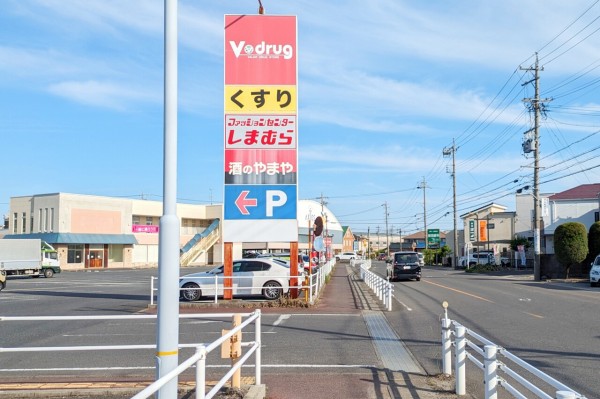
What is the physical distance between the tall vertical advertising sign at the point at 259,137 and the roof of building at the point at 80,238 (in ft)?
146

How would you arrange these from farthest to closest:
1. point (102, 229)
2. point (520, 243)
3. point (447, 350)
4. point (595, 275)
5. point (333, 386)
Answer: point (520, 243), point (102, 229), point (595, 275), point (447, 350), point (333, 386)

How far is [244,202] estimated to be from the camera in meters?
21.6

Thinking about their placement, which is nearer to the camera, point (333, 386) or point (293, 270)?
point (333, 386)

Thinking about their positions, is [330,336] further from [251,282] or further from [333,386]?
[251,282]

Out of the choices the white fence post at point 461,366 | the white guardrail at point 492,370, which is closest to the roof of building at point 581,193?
the white guardrail at point 492,370

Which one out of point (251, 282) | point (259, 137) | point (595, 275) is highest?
point (259, 137)

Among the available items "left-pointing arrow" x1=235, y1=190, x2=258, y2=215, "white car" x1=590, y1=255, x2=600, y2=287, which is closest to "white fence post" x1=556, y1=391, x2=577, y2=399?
"left-pointing arrow" x1=235, y1=190, x2=258, y2=215

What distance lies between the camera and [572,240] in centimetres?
4034

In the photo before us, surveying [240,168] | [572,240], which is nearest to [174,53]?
[240,168]

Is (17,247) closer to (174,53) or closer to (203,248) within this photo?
(203,248)

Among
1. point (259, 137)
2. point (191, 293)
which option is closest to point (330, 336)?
point (191, 293)

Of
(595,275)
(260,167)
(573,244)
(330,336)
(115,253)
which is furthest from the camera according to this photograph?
(115,253)

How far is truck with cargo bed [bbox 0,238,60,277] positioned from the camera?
44531 millimetres

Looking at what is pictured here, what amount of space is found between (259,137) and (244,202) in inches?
92.0
